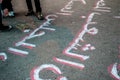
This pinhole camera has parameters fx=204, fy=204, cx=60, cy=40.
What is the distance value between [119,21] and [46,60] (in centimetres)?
181

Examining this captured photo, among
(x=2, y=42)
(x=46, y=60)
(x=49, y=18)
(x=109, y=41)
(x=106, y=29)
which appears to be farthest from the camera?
(x=49, y=18)

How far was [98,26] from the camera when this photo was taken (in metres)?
3.72

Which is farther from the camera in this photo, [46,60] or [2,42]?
[2,42]

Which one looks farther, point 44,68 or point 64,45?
point 64,45

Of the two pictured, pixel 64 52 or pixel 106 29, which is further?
pixel 106 29

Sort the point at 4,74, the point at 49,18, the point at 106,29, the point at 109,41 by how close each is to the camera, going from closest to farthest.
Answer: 1. the point at 4,74
2. the point at 109,41
3. the point at 106,29
4. the point at 49,18

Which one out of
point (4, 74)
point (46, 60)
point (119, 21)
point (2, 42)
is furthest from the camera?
point (119, 21)

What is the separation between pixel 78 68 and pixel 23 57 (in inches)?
32.4

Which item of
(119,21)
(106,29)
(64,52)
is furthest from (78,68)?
(119,21)

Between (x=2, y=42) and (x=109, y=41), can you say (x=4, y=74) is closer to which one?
(x=2, y=42)

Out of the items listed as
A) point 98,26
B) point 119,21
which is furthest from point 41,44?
point 119,21

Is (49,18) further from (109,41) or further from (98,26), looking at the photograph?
(109,41)

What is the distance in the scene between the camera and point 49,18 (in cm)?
425

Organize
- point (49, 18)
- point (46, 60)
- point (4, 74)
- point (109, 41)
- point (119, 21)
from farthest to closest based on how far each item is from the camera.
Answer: point (49, 18), point (119, 21), point (109, 41), point (46, 60), point (4, 74)
